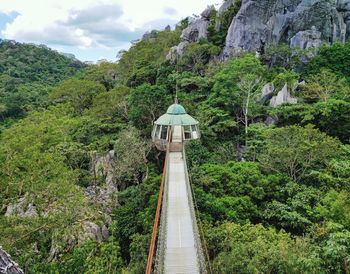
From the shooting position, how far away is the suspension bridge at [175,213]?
25.5 ft

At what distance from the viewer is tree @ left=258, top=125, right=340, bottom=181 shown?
13.9 meters

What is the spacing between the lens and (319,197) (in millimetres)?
12203

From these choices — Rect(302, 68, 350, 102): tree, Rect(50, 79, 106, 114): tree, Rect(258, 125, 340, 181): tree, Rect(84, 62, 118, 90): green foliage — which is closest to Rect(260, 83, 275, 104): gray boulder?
Rect(302, 68, 350, 102): tree

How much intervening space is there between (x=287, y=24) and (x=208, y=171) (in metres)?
18.1

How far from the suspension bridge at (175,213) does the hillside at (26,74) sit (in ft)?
62.4

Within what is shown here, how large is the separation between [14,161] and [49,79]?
46.7 meters

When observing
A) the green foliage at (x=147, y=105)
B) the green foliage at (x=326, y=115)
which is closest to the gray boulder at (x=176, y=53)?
the green foliage at (x=147, y=105)

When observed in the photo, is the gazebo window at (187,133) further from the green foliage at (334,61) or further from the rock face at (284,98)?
the green foliage at (334,61)

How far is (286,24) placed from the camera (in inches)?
1072

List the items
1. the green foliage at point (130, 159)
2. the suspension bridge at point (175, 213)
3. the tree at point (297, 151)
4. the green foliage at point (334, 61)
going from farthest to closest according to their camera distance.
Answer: the green foliage at point (334, 61) < the green foliage at point (130, 159) < the tree at point (297, 151) < the suspension bridge at point (175, 213)

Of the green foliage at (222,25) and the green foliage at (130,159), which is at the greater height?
the green foliage at (222,25)

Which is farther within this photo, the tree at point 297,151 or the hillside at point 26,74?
the hillside at point 26,74

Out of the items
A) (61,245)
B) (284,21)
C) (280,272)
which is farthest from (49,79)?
(280,272)

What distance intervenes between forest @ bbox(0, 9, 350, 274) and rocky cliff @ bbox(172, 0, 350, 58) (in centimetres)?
163
